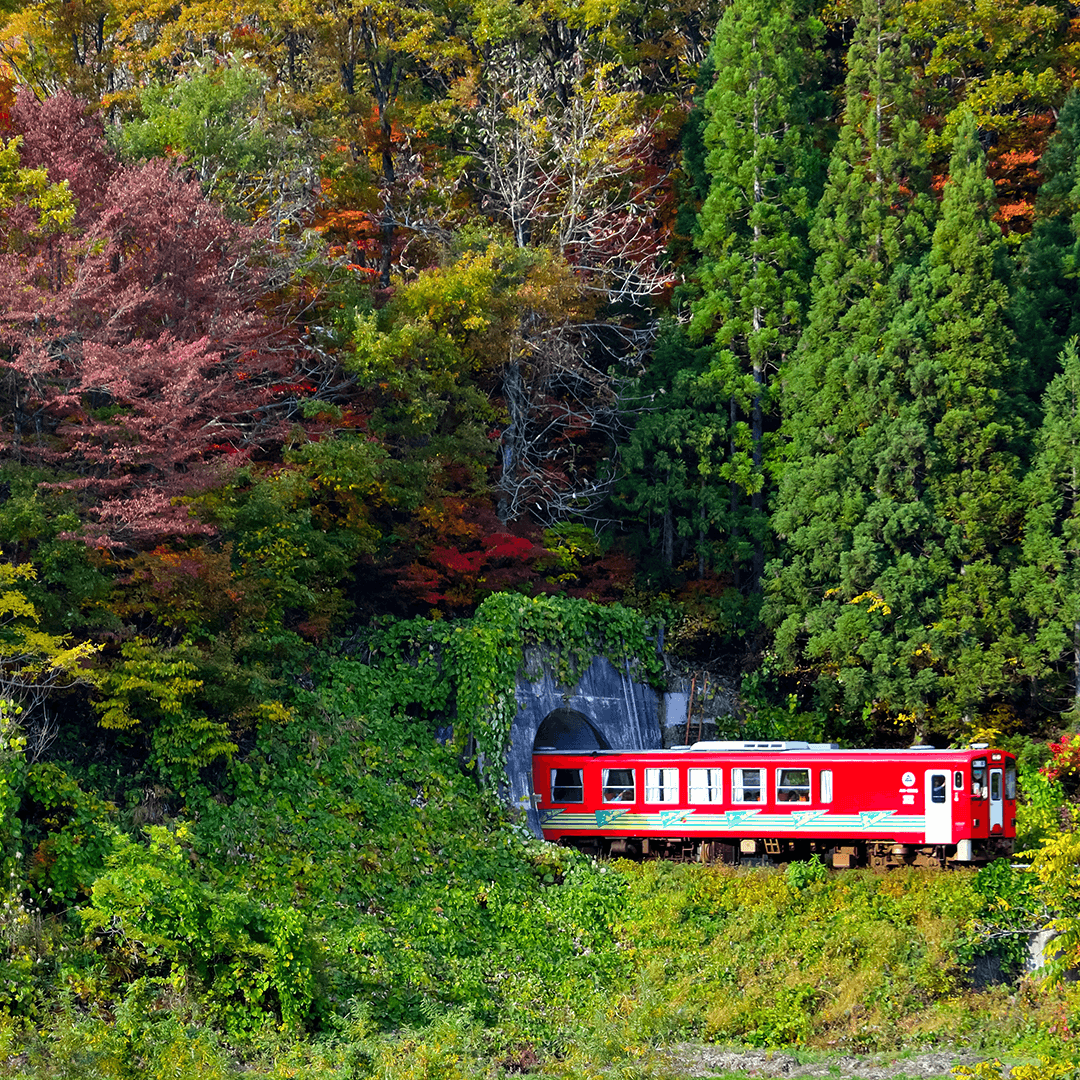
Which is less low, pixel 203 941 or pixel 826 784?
pixel 826 784

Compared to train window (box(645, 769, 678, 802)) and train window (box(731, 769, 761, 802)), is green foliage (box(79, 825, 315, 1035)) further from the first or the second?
train window (box(731, 769, 761, 802))

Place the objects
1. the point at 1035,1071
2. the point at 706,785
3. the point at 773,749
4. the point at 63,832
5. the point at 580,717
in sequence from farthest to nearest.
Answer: the point at 580,717 → the point at 706,785 → the point at 773,749 → the point at 63,832 → the point at 1035,1071

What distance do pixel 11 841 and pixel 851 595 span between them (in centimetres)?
1875

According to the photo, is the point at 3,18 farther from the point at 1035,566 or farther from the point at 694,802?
the point at 1035,566

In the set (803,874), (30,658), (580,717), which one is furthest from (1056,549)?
(30,658)

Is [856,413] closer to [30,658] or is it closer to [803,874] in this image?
[803,874]

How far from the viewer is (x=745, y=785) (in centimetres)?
2758

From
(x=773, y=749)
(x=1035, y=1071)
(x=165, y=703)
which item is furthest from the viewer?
(x=773, y=749)

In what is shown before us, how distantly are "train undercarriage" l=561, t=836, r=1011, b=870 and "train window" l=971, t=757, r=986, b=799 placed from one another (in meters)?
0.88

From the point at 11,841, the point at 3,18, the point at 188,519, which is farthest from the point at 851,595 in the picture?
the point at 3,18

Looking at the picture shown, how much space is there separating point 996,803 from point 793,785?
3.45 m

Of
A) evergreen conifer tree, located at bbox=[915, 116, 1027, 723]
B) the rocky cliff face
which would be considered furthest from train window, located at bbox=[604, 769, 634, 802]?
evergreen conifer tree, located at bbox=[915, 116, 1027, 723]

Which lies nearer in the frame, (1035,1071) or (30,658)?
(1035,1071)

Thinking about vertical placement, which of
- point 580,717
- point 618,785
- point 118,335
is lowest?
point 618,785
